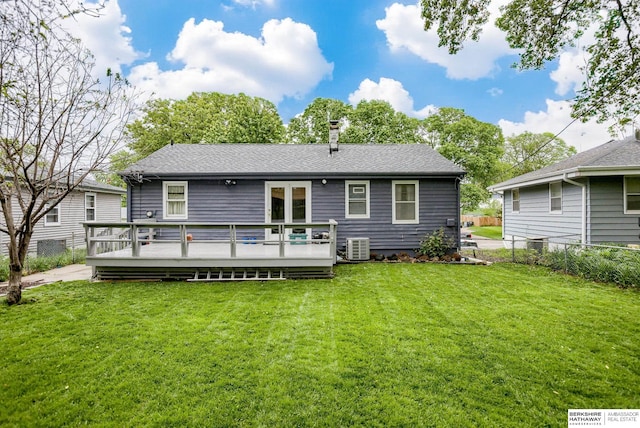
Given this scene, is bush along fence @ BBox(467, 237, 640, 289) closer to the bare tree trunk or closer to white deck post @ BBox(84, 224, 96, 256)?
white deck post @ BBox(84, 224, 96, 256)

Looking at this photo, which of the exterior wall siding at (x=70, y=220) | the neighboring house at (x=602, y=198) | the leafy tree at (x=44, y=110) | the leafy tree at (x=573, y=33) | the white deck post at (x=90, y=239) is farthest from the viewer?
the exterior wall siding at (x=70, y=220)

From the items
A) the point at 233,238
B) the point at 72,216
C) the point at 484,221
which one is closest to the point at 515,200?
the point at 233,238

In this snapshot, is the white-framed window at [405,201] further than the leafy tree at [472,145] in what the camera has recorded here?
No

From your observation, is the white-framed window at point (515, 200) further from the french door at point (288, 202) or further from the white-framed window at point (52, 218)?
the white-framed window at point (52, 218)

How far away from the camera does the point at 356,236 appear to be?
30.2 ft

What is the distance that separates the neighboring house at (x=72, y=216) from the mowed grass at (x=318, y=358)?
7.29 metres

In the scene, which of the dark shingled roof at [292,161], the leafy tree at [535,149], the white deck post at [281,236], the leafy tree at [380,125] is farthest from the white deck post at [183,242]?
the leafy tree at [535,149]

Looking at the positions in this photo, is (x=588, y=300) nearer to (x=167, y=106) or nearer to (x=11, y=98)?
(x=11, y=98)

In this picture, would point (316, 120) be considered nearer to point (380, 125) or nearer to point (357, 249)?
point (380, 125)

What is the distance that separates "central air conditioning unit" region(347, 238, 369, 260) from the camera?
859 centimetres

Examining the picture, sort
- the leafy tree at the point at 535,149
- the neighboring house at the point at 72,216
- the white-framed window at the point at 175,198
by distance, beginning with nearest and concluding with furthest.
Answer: the white-framed window at the point at 175,198 → the neighboring house at the point at 72,216 → the leafy tree at the point at 535,149

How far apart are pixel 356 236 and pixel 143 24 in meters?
9.75

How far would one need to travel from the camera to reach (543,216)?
1041 centimetres

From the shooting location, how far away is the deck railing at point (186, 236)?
20.8 ft
